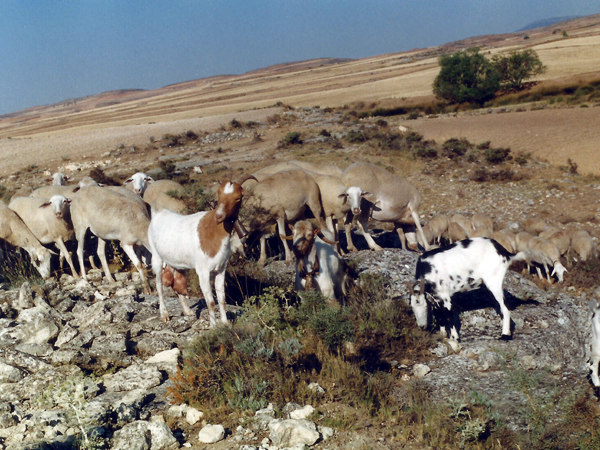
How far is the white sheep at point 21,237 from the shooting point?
12.1 meters

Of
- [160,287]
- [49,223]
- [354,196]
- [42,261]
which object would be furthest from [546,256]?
[49,223]

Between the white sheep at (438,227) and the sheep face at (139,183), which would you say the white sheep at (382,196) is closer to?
the white sheep at (438,227)

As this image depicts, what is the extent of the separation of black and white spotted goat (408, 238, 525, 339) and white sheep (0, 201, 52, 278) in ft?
27.1

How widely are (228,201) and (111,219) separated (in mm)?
4669

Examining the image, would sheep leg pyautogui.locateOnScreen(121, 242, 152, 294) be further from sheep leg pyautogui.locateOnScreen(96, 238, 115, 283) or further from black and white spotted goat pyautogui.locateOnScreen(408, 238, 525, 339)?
black and white spotted goat pyautogui.locateOnScreen(408, 238, 525, 339)

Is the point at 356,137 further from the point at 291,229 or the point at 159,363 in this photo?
the point at 159,363

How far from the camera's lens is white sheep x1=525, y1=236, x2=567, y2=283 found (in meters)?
12.6

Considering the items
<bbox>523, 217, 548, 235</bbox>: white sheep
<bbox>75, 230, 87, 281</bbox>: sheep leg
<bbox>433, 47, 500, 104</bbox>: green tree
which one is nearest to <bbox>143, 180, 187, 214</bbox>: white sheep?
<bbox>75, 230, 87, 281</bbox>: sheep leg

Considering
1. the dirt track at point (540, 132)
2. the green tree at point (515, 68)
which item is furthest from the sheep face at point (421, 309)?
the green tree at point (515, 68)

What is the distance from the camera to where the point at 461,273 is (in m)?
8.56

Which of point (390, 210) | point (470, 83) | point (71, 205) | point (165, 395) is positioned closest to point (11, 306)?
point (71, 205)

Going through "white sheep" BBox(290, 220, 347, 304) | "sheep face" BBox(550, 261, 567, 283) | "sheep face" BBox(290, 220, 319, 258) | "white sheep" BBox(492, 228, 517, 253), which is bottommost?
"sheep face" BBox(550, 261, 567, 283)

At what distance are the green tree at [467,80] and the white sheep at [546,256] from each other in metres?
41.4

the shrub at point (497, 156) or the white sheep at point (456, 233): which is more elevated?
the shrub at point (497, 156)
